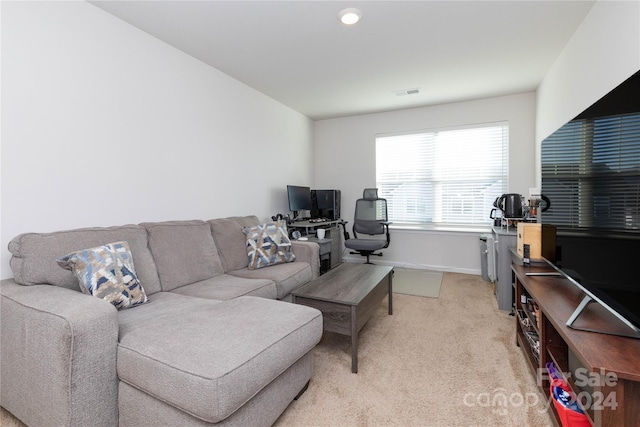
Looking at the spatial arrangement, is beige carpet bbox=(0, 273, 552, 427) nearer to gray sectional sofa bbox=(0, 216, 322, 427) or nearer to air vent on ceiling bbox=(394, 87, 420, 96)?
gray sectional sofa bbox=(0, 216, 322, 427)

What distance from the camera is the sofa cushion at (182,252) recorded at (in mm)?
2197

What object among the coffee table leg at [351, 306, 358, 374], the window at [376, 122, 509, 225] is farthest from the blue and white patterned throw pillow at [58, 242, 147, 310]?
the window at [376, 122, 509, 225]

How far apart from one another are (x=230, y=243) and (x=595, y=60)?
3.26m

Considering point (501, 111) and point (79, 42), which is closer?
point (79, 42)

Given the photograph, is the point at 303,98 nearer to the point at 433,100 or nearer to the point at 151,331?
the point at 433,100

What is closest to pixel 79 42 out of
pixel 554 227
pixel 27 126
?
pixel 27 126

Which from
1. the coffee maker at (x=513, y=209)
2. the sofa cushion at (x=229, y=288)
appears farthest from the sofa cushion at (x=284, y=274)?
the coffee maker at (x=513, y=209)

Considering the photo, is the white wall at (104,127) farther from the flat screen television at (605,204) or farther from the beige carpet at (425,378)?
the flat screen television at (605,204)

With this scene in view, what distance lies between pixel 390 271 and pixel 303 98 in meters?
2.69

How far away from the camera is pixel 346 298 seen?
6.57ft

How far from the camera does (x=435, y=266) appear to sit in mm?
4551

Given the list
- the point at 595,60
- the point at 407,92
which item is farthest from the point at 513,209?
the point at 407,92

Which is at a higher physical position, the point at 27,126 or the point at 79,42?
the point at 79,42

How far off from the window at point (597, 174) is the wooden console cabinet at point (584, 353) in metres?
0.40
